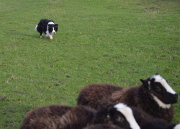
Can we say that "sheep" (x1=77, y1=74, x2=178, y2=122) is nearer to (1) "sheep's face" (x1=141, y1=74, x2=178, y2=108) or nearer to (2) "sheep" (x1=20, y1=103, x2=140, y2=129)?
(1) "sheep's face" (x1=141, y1=74, x2=178, y2=108)

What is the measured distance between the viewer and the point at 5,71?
1420 centimetres

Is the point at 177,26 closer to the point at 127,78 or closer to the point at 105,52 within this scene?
the point at 105,52

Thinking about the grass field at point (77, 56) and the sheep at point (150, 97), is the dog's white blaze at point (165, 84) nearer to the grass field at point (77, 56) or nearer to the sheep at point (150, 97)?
the sheep at point (150, 97)

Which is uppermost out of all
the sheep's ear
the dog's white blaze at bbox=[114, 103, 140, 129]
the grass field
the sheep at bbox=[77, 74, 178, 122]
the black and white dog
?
the dog's white blaze at bbox=[114, 103, 140, 129]

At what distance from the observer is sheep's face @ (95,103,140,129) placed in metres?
5.56

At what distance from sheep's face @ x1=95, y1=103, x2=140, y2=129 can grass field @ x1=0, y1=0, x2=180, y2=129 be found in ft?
11.2

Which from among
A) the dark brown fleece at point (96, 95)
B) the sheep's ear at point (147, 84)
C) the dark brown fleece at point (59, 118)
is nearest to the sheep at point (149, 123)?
the dark brown fleece at point (59, 118)

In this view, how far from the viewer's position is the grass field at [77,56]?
11273 millimetres

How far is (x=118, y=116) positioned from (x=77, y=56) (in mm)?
11038

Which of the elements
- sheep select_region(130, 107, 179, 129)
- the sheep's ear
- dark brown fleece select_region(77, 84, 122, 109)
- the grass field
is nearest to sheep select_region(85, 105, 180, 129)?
sheep select_region(130, 107, 179, 129)

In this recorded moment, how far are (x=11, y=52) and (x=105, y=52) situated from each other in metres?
5.29

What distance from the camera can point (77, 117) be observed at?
619cm

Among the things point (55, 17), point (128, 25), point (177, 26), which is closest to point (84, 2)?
point (55, 17)

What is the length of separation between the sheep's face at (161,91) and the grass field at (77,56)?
Answer: 1.23 meters
